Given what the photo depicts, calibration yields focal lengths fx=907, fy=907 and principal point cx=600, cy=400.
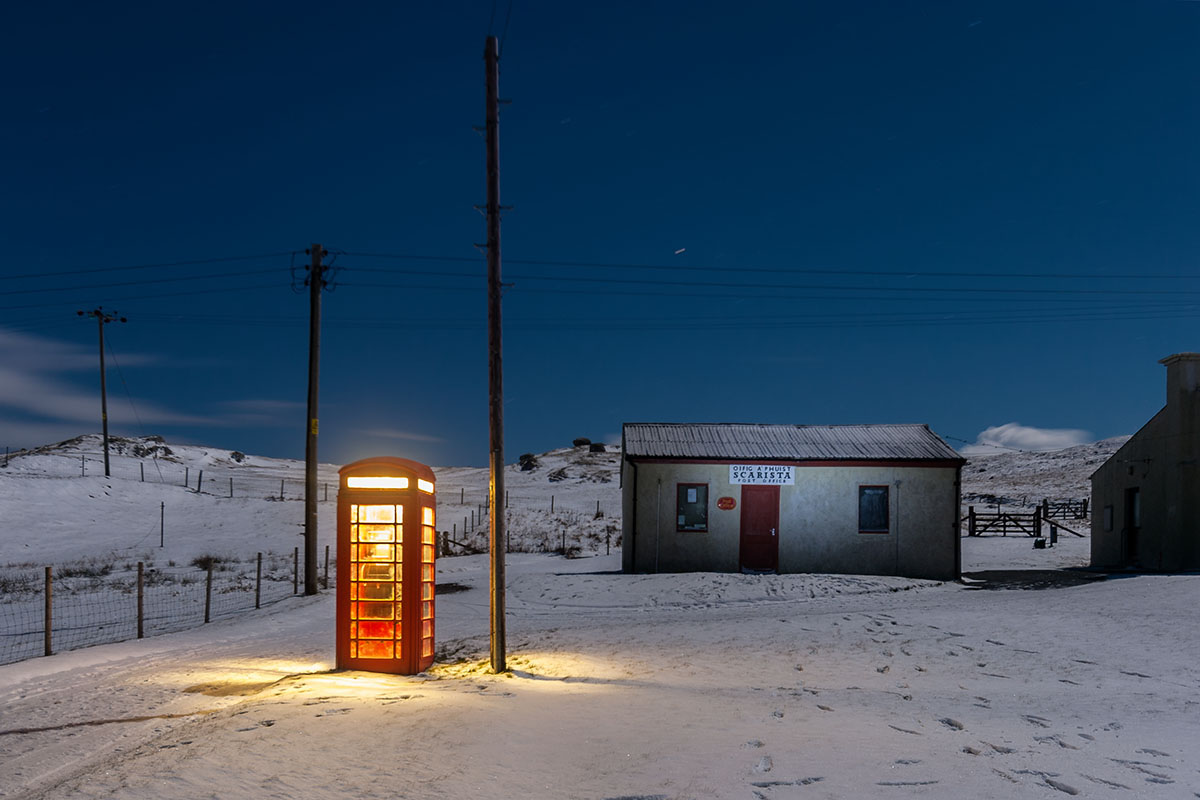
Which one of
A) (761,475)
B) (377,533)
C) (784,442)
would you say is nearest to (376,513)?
(377,533)

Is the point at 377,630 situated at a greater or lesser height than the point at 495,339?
lesser

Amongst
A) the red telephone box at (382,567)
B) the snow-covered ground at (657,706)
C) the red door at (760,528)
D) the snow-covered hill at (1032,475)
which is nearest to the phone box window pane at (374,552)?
the red telephone box at (382,567)

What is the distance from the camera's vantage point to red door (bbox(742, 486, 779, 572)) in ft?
82.2

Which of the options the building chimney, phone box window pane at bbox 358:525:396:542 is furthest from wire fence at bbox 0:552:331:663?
the building chimney

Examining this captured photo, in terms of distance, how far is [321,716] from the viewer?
788cm

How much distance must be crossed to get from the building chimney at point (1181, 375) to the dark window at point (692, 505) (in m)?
14.2

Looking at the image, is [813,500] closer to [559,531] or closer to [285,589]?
[285,589]

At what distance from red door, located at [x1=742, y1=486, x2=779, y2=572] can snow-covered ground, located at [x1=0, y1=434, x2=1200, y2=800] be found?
466 centimetres

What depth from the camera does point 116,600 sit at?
2139 cm

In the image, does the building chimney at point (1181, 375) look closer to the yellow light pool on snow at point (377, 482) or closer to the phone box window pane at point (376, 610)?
the yellow light pool on snow at point (377, 482)

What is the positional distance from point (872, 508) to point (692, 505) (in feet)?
16.5

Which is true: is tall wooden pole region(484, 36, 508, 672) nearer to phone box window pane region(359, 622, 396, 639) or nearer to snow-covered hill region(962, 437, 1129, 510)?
phone box window pane region(359, 622, 396, 639)

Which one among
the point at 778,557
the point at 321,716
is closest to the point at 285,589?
the point at 778,557

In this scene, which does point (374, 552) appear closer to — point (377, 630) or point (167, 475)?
point (377, 630)
